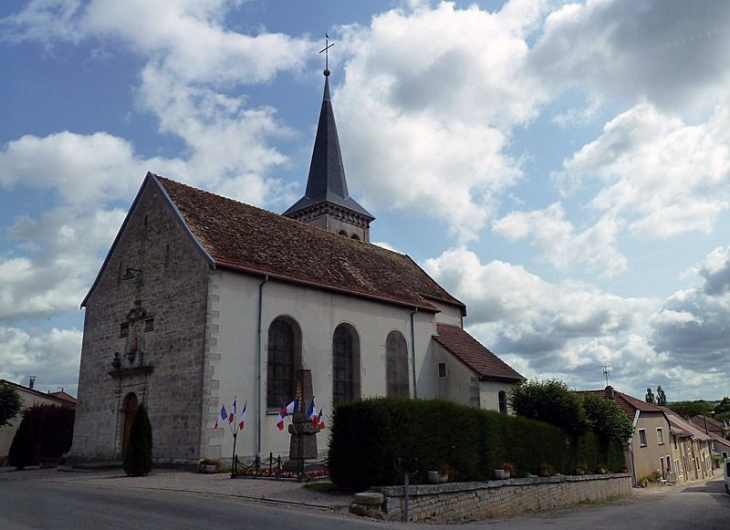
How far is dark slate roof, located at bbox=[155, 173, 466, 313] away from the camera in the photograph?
21188 millimetres

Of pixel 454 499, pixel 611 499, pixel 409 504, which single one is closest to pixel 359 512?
pixel 409 504

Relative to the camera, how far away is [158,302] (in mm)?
21297

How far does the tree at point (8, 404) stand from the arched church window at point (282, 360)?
19652mm

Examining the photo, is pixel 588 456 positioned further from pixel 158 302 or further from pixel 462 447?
pixel 158 302

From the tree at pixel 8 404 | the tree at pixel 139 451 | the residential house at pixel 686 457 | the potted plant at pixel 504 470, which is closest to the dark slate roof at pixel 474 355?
the potted plant at pixel 504 470

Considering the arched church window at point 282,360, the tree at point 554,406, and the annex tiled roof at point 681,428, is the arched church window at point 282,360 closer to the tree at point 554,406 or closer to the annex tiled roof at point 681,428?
the tree at point 554,406

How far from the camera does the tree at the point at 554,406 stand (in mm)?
23266

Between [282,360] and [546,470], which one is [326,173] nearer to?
[282,360]

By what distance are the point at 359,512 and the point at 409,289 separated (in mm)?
17771

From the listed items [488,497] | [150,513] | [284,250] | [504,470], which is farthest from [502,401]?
[150,513]

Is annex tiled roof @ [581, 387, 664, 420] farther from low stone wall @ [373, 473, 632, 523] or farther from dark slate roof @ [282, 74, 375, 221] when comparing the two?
dark slate roof @ [282, 74, 375, 221]

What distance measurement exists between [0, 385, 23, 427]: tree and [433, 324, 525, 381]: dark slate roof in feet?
75.4

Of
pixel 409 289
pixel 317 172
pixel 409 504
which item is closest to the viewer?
pixel 409 504

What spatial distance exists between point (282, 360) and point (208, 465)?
4778 millimetres
